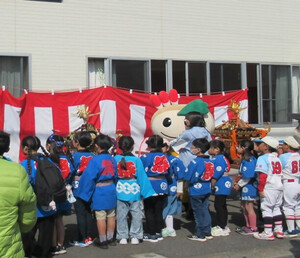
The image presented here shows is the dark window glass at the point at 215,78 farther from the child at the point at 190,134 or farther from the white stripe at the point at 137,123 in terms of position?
the child at the point at 190,134

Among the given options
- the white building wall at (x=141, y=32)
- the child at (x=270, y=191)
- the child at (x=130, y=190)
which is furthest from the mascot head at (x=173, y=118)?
the white building wall at (x=141, y=32)

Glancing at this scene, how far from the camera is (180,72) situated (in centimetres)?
1177

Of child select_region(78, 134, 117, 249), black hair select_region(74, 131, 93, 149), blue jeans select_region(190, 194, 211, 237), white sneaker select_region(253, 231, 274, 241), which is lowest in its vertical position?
white sneaker select_region(253, 231, 274, 241)

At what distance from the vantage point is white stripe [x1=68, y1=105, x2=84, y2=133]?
9391mm

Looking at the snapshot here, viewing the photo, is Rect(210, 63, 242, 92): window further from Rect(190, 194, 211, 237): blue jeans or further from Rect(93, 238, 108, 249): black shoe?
Rect(93, 238, 108, 249): black shoe

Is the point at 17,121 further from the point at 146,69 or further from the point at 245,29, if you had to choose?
the point at 245,29

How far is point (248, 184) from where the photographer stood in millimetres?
6668

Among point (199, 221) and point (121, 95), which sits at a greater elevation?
point (121, 95)

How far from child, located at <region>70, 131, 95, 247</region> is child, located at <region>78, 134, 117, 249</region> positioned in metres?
0.17

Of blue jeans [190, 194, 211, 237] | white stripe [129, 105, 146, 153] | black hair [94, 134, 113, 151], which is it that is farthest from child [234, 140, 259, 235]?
white stripe [129, 105, 146, 153]

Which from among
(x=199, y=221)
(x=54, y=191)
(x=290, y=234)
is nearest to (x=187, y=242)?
(x=199, y=221)

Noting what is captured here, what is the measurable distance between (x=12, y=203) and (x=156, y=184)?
343 cm

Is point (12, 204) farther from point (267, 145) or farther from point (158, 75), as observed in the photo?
point (158, 75)

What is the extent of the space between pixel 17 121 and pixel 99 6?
11.2ft
